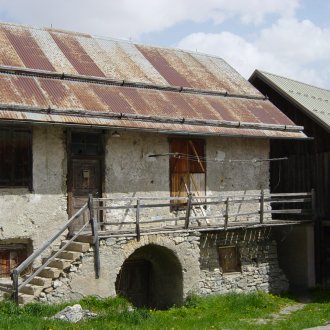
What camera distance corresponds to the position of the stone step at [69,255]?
13.1m

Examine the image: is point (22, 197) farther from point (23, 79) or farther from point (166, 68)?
point (166, 68)

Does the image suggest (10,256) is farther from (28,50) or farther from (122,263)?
(28,50)

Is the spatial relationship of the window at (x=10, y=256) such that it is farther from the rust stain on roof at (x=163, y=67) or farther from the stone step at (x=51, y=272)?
the rust stain on roof at (x=163, y=67)

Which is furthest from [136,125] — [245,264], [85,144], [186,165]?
[245,264]

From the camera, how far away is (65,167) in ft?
47.5

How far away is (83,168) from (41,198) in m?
1.42

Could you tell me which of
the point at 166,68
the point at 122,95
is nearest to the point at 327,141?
the point at 166,68

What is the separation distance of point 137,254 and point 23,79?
5.63 m

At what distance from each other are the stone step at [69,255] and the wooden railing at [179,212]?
799 mm

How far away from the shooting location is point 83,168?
1482cm

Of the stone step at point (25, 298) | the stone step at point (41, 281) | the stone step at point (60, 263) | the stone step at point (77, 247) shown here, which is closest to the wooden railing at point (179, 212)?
the stone step at point (77, 247)

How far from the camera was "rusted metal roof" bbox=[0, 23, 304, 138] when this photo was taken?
14.4m

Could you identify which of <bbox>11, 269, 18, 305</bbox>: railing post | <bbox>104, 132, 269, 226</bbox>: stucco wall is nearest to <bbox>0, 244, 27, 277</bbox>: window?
<bbox>11, 269, 18, 305</bbox>: railing post

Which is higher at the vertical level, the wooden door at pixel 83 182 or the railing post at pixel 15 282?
the wooden door at pixel 83 182
